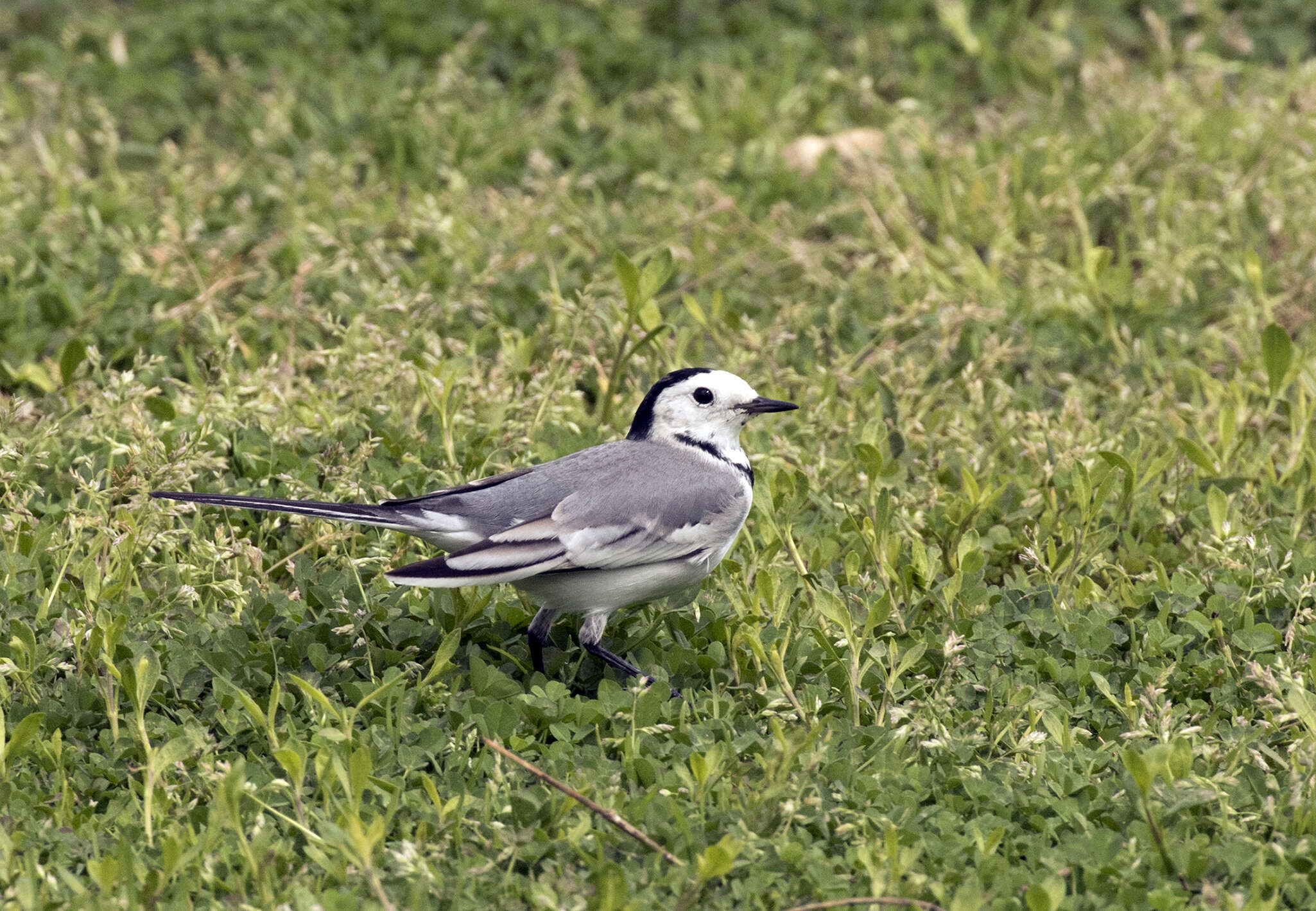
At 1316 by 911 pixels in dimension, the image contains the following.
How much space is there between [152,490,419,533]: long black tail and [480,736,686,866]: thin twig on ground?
79cm

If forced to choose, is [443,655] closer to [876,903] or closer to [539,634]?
[539,634]

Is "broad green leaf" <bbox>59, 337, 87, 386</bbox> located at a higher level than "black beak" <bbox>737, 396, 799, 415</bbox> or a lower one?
lower

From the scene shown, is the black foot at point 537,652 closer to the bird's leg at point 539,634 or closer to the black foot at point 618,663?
the bird's leg at point 539,634

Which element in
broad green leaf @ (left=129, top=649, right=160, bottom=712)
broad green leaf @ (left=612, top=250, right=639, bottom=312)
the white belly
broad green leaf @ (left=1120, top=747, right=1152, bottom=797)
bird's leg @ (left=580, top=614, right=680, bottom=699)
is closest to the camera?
broad green leaf @ (left=1120, top=747, right=1152, bottom=797)

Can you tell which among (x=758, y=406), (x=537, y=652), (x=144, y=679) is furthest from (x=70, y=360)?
(x=758, y=406)

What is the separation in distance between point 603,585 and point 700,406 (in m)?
0.87

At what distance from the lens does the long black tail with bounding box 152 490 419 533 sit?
471 cm

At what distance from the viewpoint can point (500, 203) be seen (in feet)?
28.5

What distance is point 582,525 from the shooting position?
4.96 m

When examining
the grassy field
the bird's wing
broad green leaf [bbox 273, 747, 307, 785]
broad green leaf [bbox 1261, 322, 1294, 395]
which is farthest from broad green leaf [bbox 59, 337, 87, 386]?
broad green leaf [bbox 1261, 322, 1294, 395]

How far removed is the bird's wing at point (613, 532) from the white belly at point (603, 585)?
3 cm

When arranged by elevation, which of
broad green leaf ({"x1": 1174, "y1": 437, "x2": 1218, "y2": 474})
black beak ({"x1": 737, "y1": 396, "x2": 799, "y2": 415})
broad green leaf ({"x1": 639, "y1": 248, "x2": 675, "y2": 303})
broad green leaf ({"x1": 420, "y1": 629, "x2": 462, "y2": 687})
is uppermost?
broad green leaf ({"x1": 639, "y1": 248, "x2": 675, "y2": 303})

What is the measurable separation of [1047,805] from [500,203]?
5238 millimetres

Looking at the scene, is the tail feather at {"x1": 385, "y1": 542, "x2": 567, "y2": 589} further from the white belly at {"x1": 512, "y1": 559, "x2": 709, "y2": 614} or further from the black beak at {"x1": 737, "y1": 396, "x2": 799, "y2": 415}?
the black beak at {"x1": 737, "y1": 396, "x2": 799, "y2": 415}
